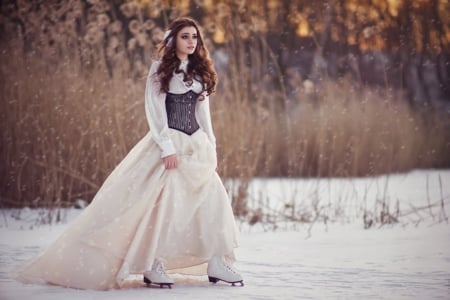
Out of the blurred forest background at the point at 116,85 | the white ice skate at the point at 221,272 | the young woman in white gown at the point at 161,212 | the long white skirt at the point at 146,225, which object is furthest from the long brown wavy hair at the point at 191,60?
the blurred forest background at the point at 116,85

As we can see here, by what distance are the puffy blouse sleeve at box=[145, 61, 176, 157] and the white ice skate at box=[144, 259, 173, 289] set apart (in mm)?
475

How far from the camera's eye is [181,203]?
12.0 ft

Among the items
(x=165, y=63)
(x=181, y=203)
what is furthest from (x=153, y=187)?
(x=165, y=63)

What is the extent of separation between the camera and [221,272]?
148 inches

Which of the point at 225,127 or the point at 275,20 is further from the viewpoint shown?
the point at 275,20

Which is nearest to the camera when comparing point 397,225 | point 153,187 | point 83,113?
point 153,187

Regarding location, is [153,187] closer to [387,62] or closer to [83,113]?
[83,113]

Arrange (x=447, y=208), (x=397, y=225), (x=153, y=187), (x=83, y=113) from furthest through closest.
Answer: (x=447, y=208)
(x=83, y=113)
(x=397, y=225)
(x=153, y=187)

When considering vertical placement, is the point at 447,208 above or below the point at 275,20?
below

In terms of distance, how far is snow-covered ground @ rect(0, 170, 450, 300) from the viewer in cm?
359

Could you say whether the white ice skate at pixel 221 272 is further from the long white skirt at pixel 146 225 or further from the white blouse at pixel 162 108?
the white blouse at pixel 162 108

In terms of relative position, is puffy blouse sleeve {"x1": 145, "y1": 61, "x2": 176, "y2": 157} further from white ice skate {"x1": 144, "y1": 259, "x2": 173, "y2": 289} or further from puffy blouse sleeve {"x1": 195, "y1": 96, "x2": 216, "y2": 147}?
white ice skate {"x1": 144, "y1": 259, "x2": 173, "y2": 289}

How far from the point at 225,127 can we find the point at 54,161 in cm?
138

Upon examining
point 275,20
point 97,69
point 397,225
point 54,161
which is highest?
point 275,20
